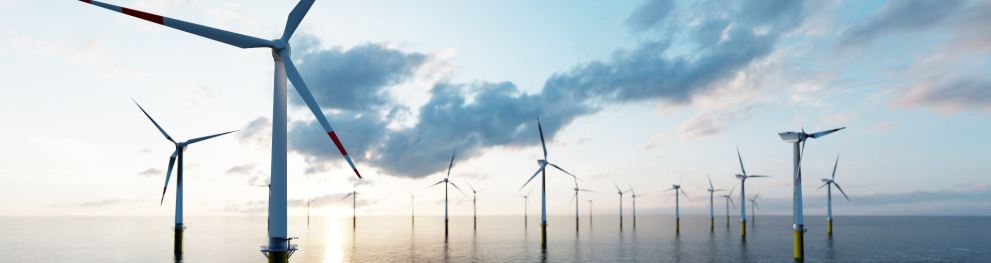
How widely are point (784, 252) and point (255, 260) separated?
284 ft

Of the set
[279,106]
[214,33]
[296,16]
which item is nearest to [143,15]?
[214,33]

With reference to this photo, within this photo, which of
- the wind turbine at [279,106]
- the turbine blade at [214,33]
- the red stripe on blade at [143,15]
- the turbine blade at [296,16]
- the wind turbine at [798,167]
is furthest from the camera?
the wind turbine at [798,167]

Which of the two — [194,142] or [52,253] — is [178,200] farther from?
[52,253]

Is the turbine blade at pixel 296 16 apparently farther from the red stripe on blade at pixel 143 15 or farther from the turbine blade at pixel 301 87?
the red stripe on blade at pixel 143 15

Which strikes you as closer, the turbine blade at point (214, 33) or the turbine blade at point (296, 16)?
the turbine blade at point (214, 33)

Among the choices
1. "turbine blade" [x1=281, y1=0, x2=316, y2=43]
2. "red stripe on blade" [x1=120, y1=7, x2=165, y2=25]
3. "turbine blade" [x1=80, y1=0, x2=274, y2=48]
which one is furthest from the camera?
"turbine blade" [x1=281, y1=0, x2=316, y2=43]

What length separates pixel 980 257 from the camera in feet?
310

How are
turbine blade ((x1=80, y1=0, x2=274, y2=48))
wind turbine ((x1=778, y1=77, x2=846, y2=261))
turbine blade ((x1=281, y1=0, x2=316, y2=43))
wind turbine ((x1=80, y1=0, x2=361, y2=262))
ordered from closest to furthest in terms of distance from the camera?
1. turbine blade ((x1=80, y1=0, x2=274, y2=48))
2. wind turbine ((x1=80, y1=0, x2=361, y2=262))
3. turbine blade ((x1=281, y1=0, x2=316, y2=43))
4. wind turbine ((x1=778, y1=77, x2=846, y2=261))

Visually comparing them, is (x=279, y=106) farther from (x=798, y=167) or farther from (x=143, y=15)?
(x=798, y=167)

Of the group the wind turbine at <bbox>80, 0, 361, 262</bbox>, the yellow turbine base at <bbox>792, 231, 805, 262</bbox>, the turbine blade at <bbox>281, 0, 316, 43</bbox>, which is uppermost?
→ the turbine blade at <bbox>281, 0, 316, 43</bbox>

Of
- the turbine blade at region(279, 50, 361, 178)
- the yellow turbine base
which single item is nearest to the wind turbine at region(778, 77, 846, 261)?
the yellow turbine base

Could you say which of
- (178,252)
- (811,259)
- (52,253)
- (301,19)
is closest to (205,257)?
(178,252)

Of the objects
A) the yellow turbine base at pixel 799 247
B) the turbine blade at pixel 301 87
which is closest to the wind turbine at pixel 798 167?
the yellow turbine base at pixel 799 247

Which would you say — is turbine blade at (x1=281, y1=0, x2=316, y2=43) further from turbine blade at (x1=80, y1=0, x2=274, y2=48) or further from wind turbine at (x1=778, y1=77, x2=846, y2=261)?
wind turbine at (x1=778, y1=77, x2=846, y2=261)
